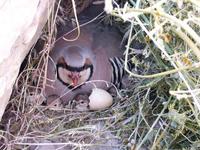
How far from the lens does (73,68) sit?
2117mm

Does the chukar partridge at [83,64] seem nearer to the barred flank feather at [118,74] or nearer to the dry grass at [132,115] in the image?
the barred flank feather at [118,74]

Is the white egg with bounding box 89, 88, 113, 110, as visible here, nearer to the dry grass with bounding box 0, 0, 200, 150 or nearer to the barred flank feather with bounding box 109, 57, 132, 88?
the dry grass with bounding box 0, 0, 200, 150

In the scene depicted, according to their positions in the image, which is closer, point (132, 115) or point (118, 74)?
point (132, 115)

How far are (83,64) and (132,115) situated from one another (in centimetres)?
32

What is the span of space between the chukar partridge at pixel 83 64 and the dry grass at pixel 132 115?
0.11 m

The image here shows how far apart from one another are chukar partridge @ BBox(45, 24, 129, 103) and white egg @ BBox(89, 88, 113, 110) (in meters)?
0.11

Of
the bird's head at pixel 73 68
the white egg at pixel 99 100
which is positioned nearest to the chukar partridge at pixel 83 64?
the bird's head at pixel 73 68

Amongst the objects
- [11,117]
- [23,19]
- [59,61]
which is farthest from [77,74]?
[23,19]

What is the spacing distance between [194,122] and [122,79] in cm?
63

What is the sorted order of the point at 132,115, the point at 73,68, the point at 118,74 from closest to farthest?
the point at 132,115, the point at 73,68, the point at 118,74

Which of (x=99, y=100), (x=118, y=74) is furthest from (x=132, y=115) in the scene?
(x=118, y=74)

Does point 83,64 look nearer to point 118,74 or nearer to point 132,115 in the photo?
point 118,74

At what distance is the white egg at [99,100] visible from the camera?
2023 millimetres

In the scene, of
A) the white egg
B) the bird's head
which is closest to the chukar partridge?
the bird's head
